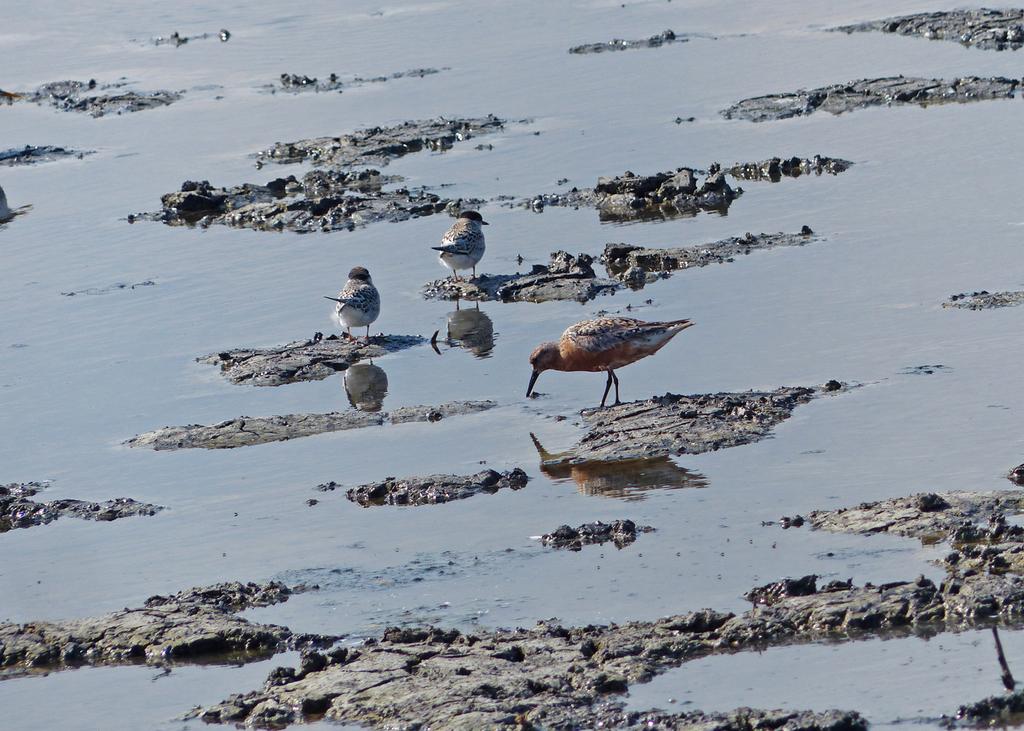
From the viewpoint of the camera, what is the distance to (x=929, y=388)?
42.5 feet

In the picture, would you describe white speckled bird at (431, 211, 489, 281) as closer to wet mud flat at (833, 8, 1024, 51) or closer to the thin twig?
the thin twig

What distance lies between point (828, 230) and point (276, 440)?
7194 mm

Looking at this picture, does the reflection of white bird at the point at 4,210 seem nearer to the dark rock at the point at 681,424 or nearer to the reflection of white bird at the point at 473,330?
the reflection of white bird at the point at 473,330

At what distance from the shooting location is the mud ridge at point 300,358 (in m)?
15.4

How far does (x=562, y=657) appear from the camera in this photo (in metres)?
8.78

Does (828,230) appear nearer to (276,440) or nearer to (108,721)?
(276,440)

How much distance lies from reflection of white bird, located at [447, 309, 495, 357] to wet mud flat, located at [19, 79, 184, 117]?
14343 mm

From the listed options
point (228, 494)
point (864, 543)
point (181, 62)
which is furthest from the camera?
point (181, 62)

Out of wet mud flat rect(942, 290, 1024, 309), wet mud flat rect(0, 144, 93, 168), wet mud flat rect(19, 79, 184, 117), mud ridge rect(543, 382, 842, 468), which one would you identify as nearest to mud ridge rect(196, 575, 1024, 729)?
mud ridge rect(543, 382, 842, 468)

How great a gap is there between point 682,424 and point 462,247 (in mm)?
5522

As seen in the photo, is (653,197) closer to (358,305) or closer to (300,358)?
(358,305)

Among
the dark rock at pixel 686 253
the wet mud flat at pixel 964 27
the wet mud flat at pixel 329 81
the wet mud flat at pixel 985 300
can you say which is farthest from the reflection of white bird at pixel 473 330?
the wet mud flat at pixel 329 81

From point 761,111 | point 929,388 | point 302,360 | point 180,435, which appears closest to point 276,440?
point 180,435

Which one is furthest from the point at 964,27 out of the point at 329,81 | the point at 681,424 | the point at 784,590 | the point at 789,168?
the point at 784,590
